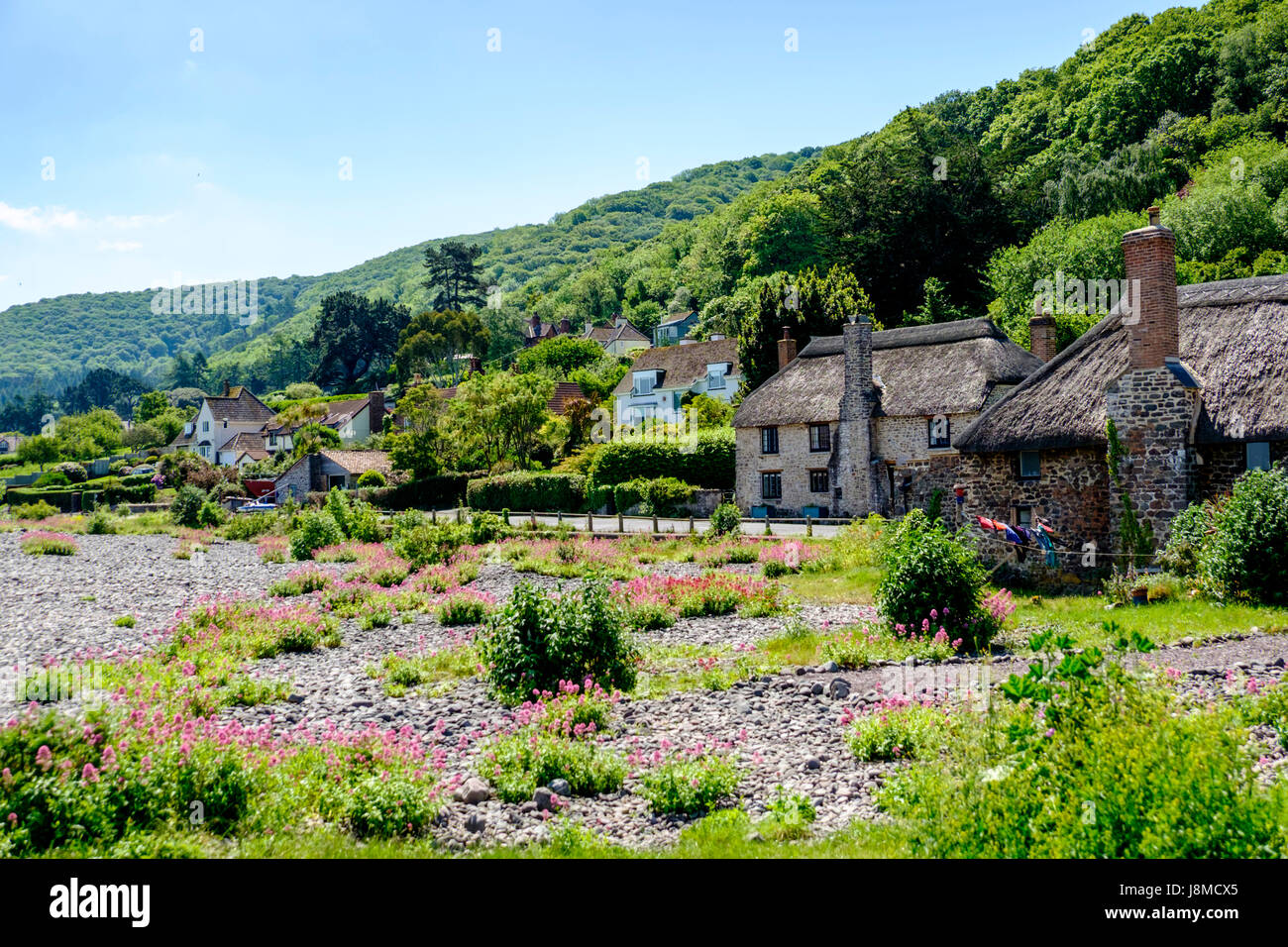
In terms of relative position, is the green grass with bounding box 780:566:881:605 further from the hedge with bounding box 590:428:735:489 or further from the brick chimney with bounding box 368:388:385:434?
the brick chimney with bounding box 368:388:385:434

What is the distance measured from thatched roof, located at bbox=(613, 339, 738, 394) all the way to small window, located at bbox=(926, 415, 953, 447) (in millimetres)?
30421

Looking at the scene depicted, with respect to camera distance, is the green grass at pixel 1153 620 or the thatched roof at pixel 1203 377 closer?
the green grass at pixel 1153 620

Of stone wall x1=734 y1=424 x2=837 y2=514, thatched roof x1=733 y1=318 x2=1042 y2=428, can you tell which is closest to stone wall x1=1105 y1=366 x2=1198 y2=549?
thatched roof x1=733 y1=318 x2=1042 y2=428

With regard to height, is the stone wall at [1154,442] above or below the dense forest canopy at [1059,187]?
below

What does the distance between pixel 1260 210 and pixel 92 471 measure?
103 metres

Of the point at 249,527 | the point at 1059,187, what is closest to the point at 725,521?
the point at 249,527

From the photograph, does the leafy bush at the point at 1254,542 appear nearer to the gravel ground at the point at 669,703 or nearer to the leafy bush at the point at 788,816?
the gravel ground at the point at 669,703

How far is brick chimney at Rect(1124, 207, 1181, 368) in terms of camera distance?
19.8 meters

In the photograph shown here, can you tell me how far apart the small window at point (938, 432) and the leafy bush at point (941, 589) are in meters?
24.9

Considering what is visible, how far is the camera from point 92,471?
9631 centimetres

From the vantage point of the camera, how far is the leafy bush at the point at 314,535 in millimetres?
36188

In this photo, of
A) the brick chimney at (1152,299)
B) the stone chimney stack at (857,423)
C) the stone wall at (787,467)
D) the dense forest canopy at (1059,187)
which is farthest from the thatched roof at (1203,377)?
the dense forest canopy at (1059,187)

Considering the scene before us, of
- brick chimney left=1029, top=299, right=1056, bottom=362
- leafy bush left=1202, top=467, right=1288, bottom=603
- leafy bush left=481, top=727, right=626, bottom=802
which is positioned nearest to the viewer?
leafy bush left=481, top=727, right=626, bottom=802

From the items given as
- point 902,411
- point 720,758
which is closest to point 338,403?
point 902,411
